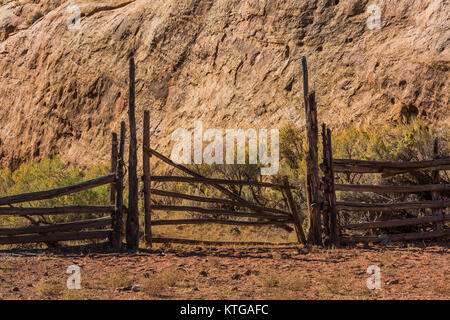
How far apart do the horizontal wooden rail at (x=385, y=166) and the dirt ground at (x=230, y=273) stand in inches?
58.8

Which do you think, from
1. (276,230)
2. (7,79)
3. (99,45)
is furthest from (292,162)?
(7,79)

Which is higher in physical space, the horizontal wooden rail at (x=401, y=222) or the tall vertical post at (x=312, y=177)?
the tall vertical post at (x=312, y=177)

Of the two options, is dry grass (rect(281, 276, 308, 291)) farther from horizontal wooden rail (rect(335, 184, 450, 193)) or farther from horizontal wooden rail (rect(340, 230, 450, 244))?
horizontal wooden rail (rect(335, 184, 450, 193))

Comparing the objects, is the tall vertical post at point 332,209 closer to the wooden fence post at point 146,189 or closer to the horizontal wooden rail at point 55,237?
the wooden fence post at point 146,189

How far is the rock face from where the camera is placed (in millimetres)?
16125

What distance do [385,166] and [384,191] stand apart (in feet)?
1.45

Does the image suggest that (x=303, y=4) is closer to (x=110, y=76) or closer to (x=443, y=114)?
(x=443, y=114)

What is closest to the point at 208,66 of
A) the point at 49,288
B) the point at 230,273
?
the point at 230,273

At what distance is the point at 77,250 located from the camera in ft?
28.3

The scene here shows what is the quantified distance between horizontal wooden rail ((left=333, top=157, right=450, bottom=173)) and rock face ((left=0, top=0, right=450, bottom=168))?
5459 mm

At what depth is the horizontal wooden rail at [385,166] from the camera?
948cm

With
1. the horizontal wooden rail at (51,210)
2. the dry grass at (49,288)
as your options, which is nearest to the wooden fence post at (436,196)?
the horizontal wooden rail at (51,210)

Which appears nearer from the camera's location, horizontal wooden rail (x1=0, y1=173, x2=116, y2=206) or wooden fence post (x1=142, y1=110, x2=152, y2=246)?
horizontal wooden rail (x1=0, y1=173, x2=116, y2=206)

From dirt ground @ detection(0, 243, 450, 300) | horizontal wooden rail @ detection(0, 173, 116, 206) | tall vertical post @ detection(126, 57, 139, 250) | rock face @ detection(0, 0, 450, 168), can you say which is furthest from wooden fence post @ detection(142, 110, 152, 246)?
rock face @ detection(0, 0, 450, 168)
